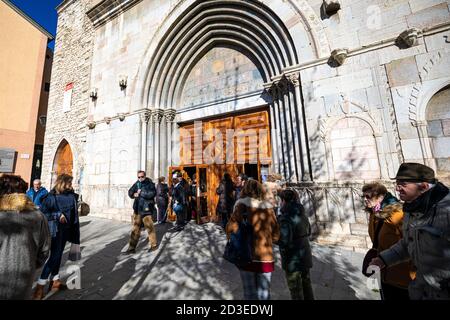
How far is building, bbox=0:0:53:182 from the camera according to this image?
13164mm

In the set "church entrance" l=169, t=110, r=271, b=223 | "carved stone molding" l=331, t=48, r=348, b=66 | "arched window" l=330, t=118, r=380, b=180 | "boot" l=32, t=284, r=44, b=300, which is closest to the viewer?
"boot" l=32, t=284, r=44, b=300

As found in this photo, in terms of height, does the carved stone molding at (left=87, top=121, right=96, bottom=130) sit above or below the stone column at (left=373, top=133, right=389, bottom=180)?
above

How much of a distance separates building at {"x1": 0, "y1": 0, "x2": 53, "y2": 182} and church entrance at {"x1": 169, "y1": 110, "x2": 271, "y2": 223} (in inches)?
508

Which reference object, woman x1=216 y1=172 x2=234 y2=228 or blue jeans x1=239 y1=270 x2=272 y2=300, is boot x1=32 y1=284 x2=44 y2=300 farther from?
woman x1=216 y1=172 x2=234 y2=228

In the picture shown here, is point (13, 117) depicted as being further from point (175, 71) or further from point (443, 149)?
point (443, 149)

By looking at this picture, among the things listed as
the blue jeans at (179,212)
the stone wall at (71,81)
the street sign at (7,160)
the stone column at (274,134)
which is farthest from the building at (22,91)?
the stone column at (274,134)

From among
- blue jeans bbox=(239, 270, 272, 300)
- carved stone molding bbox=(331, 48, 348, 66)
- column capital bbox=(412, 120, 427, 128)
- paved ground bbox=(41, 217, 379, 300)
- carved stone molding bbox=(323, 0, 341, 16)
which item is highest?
carved stone molding bbox=(323, 0, 341, 16)

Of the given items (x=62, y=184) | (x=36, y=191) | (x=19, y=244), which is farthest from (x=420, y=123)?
(x=36, y=191)

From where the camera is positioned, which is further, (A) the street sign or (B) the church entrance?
(A) the street sign

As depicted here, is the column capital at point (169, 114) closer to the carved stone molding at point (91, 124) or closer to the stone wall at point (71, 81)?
the carved stone molding at point (91, 124)

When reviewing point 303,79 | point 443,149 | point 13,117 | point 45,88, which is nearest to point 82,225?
point 303,79

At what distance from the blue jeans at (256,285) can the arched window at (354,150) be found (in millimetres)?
3488

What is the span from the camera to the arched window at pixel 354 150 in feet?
14.3

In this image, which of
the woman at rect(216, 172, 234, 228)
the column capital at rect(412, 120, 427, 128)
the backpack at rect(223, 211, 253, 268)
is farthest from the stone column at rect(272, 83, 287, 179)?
the backpack at rect(223, 211, 253, 268)
